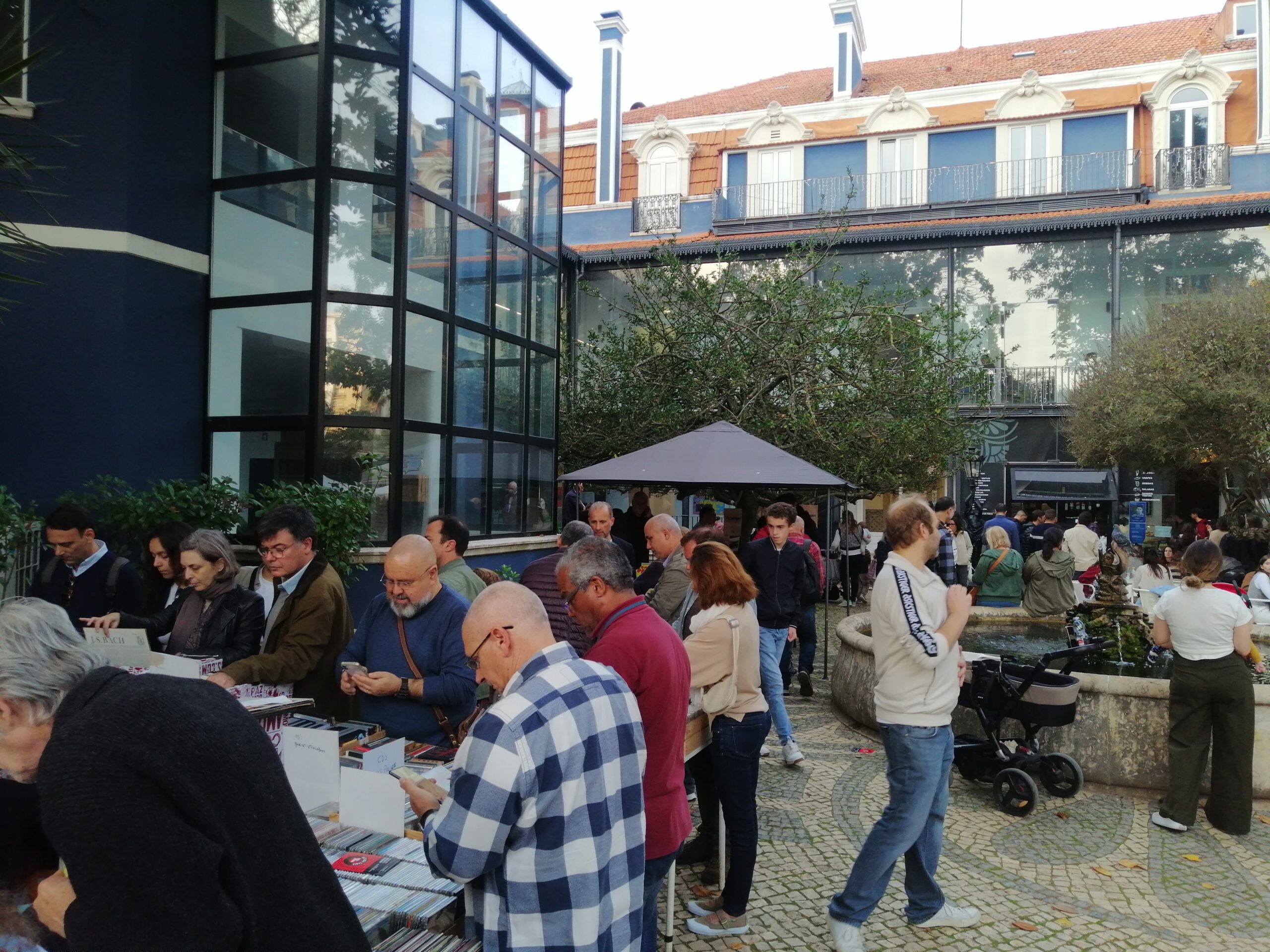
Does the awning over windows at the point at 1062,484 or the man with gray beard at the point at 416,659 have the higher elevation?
the awning over windows at the point at 1062,484

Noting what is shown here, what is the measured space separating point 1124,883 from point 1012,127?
22.8 m

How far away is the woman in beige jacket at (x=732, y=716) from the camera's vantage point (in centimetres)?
414

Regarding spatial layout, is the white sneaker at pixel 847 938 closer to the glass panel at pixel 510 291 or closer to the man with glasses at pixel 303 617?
the man with glasses at pixel 303 617

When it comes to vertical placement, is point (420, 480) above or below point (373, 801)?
above

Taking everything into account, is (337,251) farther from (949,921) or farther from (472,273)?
(949,921)

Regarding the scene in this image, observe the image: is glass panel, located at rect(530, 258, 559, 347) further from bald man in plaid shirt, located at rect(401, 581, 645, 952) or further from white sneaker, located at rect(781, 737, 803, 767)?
bald man in plaid shirt, located at rect(401, 581, 645, 952)

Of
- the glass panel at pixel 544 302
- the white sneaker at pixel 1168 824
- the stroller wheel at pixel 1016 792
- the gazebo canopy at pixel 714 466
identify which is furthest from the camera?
→ the glass panel at pixel 544 302

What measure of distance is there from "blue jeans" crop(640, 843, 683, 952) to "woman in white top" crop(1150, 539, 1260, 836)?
3809mm

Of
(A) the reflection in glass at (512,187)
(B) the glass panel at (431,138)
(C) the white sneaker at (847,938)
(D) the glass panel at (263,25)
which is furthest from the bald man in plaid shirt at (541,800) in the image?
(A) the reflection in glass at (512,187)

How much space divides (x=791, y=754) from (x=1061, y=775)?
1745 millimetres

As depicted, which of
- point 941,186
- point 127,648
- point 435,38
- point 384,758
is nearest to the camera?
point 384,758

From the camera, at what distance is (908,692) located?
151 inches

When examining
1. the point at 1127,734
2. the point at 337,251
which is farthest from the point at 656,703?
the point at 337,251

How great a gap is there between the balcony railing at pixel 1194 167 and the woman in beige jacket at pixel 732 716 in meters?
22.7
